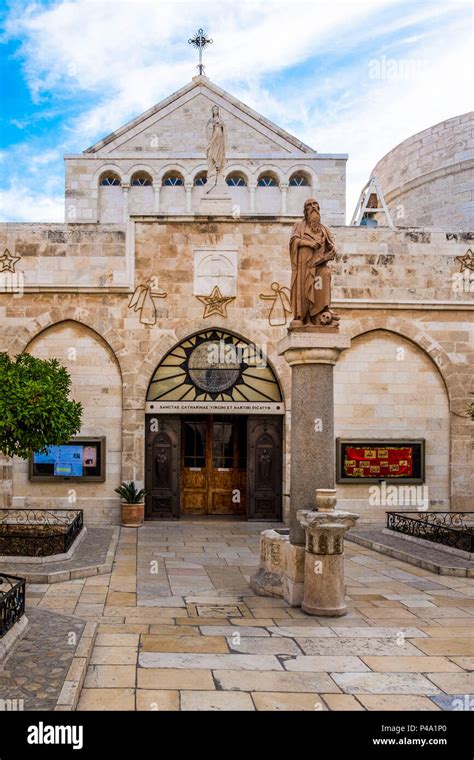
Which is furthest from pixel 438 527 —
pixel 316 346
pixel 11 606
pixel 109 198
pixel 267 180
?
pixel 109 198

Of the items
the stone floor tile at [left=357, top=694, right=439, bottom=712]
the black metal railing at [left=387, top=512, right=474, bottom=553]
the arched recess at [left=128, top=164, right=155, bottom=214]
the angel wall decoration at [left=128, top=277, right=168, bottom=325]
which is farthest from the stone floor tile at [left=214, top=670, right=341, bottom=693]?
the arched recess at [left=128, top=164, right=155, bottom=214]

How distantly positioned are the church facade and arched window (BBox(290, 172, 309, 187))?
12383mm

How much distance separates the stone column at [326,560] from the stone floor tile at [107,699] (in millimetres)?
3372

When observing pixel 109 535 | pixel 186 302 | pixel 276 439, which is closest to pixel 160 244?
pixel 186 302

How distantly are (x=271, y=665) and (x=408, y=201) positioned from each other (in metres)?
24.5

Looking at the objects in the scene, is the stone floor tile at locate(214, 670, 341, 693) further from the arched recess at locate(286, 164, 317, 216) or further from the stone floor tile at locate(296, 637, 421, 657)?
the arched recess at locate(286, 164, 317, 216)

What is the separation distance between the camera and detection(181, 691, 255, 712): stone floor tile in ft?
20.3

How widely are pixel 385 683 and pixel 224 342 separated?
40.2 feet

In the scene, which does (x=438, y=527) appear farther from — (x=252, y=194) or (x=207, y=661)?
(x=252, y=194)

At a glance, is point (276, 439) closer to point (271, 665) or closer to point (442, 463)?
point (442, 463)

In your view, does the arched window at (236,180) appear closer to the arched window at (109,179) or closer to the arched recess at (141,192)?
the arched recess at (141,192)

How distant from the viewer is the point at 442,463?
18.3 meters

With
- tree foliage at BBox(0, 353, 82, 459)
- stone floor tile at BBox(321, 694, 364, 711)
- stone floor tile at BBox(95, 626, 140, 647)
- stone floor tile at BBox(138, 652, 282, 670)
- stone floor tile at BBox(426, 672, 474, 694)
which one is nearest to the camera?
stone floor tile at BBox(321, 694, 364, 711)

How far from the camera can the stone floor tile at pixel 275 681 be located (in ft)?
21.9
